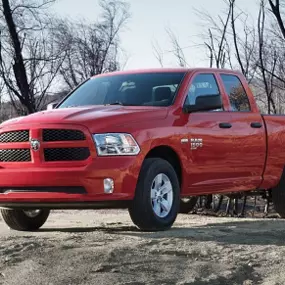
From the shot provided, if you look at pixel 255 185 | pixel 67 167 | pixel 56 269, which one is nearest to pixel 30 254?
pixel 56 269

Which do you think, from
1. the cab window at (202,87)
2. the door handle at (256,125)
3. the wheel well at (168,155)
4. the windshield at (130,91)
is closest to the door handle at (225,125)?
the cab window at (202,87)

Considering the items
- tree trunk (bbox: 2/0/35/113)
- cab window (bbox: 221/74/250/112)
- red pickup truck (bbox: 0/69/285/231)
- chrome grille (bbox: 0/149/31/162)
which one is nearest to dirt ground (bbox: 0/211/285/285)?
red pickup truck (bbox: 0/69/285/231)

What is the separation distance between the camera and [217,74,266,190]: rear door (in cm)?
877

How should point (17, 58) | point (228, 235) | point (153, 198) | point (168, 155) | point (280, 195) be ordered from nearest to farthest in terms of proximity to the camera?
point (228, 235) → point (153, 198) → point (168, 155) → point (280, 195) → point (17, 58)

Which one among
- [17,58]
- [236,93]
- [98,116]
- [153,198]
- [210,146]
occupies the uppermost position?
[17,58]

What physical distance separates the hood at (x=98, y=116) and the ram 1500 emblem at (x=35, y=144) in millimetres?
212

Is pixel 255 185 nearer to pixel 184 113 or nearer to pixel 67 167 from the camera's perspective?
pixel 184 113

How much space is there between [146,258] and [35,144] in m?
2.09

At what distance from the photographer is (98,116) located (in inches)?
285

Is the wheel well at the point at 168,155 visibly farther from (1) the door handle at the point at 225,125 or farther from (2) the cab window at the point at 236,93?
(2) the cab window at the point at 236,93

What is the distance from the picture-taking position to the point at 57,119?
285 inches

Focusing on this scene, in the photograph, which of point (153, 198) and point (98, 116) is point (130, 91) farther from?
point (153, 198)

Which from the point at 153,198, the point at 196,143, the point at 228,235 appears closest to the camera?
the point at 228,235

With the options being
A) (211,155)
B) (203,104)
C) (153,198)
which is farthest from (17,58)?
(153,198)
